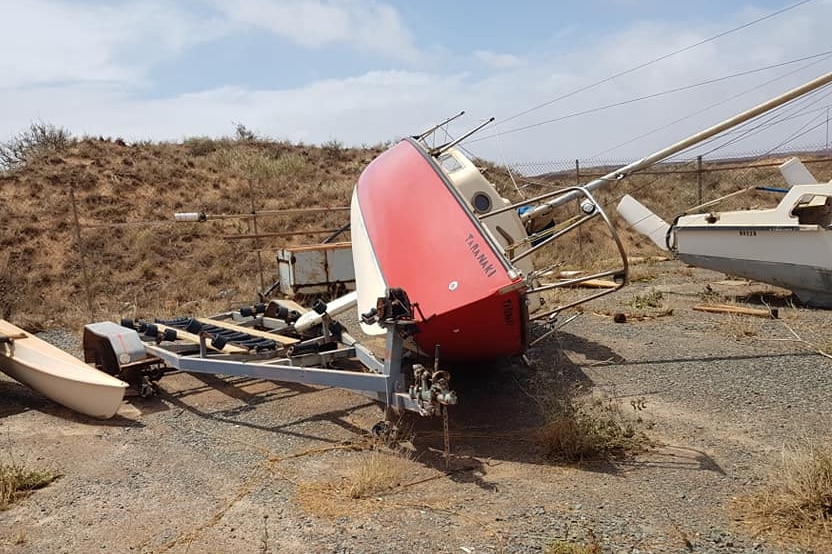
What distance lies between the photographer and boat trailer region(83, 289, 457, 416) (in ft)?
16.7

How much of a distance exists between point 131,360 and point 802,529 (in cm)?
588

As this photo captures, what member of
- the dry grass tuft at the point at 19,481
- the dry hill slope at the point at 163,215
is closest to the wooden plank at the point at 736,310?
the dry hill slope at the point at 163,215

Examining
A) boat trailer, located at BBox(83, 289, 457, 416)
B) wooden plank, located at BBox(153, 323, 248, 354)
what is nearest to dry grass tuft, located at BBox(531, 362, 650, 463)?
boat trailer, located at BBox(83, 289, 457, 416)

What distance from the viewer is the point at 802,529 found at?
3447 millimetres

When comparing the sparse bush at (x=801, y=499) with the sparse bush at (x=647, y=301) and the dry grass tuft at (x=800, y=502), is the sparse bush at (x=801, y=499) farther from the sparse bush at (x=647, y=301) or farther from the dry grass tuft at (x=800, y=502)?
the sparse bush at (x=647, y=301)

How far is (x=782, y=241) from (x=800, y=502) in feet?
22.5

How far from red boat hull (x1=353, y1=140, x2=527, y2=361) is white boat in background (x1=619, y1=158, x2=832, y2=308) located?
221 inches

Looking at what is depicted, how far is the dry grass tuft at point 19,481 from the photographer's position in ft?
14.3

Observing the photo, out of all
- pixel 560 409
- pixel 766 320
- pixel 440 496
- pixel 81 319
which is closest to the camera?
pixel 440 496

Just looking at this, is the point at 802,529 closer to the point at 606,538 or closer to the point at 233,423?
the point at 606,538

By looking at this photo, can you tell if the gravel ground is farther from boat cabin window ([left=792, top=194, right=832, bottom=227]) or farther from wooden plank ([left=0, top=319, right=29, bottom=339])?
boat cabin window ([left=792, top=194, right=832, bottom=227])

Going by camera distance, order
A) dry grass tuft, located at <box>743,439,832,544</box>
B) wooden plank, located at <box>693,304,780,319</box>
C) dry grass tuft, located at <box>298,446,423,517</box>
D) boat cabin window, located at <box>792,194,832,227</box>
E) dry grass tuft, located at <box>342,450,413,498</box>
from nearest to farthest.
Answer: dry grass tuft, located at <box>743,439,832,544</box> → dry grass tuft, located at <box>298,446,423,517</box> → dry grass tuft, located at <box>342,450,413,498</box> → wooden plank, located at <box>693,304,780,319</box> → boat cabin window, located at <box>792,194,832,227</box>

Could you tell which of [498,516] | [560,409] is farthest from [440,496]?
[560,409]

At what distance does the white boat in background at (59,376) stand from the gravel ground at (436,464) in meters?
0.17
